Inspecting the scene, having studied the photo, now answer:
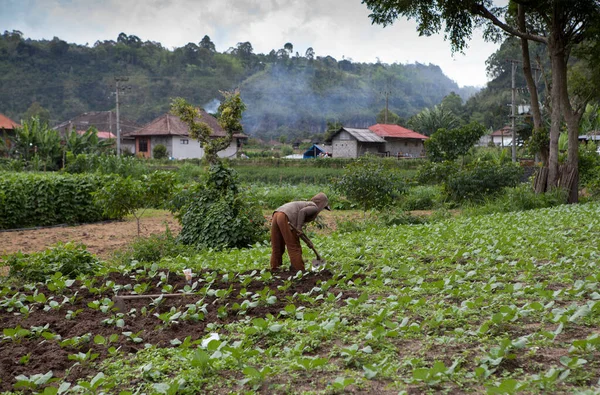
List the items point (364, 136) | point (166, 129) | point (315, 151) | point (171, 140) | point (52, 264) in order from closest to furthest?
1. point (52, 264)
2. point (171, 140)
3. point (166, 129)
4. point (364, 136)
5. point (315, 151)

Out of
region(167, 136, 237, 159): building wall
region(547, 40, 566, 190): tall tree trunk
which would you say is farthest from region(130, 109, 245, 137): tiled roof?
region(547, 40, 566, 190): tall tree trunk

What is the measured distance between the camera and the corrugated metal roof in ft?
166

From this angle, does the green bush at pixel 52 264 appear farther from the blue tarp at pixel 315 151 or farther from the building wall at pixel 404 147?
the blue tarp at pixel 315 151

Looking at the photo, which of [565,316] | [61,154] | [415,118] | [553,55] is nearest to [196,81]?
[415,118]

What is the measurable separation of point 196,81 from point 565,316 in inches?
3146

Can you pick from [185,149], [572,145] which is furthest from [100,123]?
[572,145]

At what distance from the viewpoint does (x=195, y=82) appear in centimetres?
8044

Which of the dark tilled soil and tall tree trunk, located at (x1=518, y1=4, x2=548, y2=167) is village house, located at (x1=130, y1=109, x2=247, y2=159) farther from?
the dark tilled soil

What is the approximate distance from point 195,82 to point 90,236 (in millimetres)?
68399

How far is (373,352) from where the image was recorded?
4.46m

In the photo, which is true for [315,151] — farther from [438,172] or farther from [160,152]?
[438,172]

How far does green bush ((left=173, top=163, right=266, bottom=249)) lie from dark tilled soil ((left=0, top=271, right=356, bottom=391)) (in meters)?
3.60

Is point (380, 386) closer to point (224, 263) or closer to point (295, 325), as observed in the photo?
point (295, 325)

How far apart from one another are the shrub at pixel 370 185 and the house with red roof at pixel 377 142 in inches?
1337
